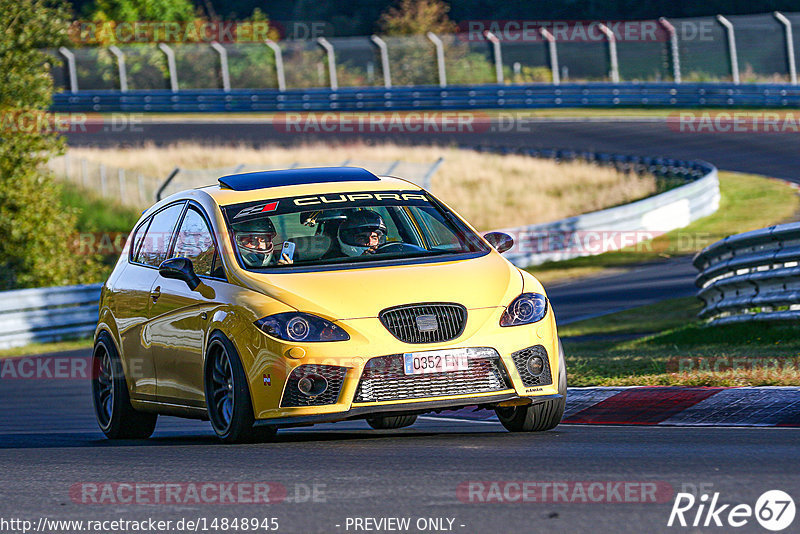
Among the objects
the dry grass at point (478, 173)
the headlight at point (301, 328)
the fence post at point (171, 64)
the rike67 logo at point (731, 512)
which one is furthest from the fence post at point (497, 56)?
the rike67 logo at point (731, 512)

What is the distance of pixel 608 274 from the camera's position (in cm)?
2300

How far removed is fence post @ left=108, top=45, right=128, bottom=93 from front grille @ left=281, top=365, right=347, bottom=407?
44138 mm

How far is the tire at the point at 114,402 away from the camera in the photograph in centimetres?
996

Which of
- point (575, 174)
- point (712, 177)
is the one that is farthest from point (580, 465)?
Answer: point (575, 174)

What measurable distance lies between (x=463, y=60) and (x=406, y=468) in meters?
42.5

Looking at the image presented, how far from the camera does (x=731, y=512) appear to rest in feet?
18.6

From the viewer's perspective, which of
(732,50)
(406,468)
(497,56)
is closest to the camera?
(406,468)

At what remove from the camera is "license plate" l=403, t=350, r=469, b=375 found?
25.8ft

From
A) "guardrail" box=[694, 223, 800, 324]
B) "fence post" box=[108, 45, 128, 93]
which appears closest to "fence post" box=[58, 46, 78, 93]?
"fence post" box=[108, 45, 128, 93]

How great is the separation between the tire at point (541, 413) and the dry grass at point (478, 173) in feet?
64.9

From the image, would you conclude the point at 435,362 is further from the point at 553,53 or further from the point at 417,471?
the point at 553,53
